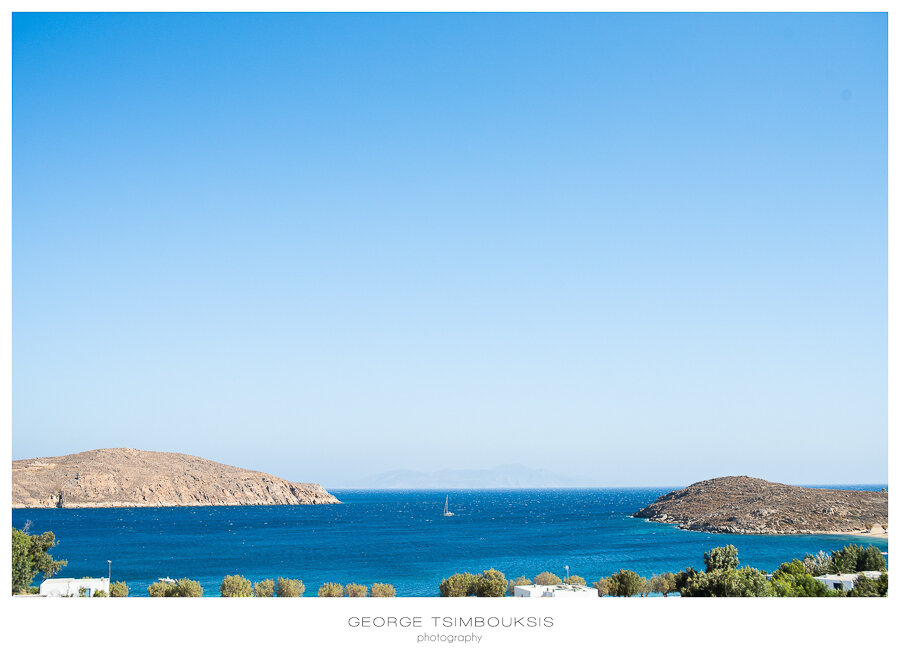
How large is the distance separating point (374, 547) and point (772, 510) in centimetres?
2219

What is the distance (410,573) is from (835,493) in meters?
27.9

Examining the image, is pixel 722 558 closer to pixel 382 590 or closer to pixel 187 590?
pixel 382 590

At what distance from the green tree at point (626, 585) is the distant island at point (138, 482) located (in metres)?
54.2

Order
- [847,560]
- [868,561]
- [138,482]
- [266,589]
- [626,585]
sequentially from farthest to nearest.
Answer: [138,482] < [266,589] < [847,560] < [626,585] < [868,561]

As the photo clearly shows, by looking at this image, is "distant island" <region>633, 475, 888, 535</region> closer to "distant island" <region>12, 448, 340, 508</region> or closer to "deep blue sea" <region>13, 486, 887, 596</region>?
"deep blue sea" <region>13, 486, 887, 596</region>

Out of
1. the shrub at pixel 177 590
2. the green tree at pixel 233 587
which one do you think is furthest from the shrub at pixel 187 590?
the green tree at pixel 233 587

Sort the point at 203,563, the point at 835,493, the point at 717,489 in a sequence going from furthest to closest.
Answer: the point at 717,489, the point at 835,493, the point at 203,563

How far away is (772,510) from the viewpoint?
1596 inches

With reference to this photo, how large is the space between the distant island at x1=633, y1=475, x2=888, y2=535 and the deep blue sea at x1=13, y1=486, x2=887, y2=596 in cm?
136

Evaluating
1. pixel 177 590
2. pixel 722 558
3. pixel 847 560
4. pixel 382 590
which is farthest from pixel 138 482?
pixel 847 560

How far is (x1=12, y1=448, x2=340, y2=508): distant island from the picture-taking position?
59844 millimetres
